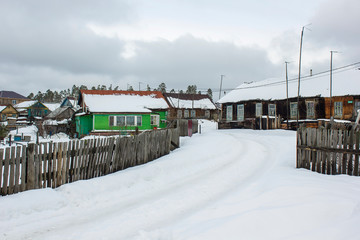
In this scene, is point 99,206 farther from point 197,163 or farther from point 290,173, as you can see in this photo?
point 290,173

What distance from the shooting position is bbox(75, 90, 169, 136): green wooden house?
30141mm

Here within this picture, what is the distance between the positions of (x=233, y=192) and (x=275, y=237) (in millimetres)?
2641

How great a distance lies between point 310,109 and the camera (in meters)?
29.0

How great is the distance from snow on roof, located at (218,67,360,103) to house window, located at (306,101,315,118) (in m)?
1.09

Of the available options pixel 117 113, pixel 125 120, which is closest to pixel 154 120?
pixel 125 120

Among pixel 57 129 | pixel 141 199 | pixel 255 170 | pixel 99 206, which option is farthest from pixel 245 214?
pixel 57 129

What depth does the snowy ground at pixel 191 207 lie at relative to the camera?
416cm

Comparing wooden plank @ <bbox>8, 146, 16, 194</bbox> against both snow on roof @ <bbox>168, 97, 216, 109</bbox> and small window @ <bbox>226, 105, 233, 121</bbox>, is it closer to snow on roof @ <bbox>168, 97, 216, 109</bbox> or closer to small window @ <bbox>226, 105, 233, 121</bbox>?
small window @ <bbox>226, 105, 233, 121</bbox>

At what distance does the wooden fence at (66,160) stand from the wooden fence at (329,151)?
607cm

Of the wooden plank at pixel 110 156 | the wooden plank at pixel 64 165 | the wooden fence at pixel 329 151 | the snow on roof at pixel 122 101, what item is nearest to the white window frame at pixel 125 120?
the snow on roof at pixel 122 101

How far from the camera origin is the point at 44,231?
177 inches

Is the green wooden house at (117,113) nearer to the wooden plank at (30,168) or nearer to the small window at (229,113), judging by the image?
the small window at (229,113)

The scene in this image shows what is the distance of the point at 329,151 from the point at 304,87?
26532 mm

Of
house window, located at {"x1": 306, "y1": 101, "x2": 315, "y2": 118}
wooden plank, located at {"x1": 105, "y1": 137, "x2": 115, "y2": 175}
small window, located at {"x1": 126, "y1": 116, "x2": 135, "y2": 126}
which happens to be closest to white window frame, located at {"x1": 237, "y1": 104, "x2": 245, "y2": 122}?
house window, located at {"x1": 306, "y1": 101, "x2": 315, "y2": 118}
